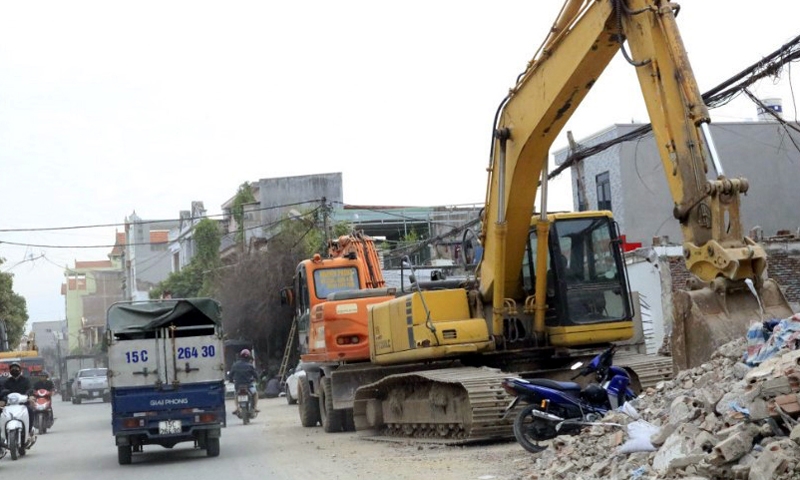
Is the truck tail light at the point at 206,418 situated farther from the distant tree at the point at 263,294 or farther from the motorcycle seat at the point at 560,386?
the distant tree at the point at 263,294

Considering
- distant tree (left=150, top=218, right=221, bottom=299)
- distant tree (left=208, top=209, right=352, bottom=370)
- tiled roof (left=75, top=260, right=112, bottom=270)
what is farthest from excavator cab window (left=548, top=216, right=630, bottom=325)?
tiled roof (left=75, top=260, right=112, bottom=270)

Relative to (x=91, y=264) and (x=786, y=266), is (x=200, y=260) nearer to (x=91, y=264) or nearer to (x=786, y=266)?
(x=786, y=266)

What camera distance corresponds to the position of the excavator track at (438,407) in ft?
46.7

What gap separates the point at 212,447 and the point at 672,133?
9.68 m

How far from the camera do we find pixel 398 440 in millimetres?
16828

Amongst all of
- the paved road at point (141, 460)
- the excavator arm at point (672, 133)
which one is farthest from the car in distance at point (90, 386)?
the excavator arm at point (672, 133)

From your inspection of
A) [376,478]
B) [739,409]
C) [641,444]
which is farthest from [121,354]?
[739,409]

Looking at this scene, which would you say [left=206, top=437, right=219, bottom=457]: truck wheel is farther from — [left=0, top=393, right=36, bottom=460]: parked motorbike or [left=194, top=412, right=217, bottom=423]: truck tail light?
[left=0, top=393, right=36, bottom=460]: parked motorbike

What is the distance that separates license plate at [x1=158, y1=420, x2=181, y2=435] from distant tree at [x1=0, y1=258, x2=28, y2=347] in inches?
1507

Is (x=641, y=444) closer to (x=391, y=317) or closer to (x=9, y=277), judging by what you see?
(x=391, y=317)

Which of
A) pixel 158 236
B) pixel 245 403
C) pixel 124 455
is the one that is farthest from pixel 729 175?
pixel 158 236

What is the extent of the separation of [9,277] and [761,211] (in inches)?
1444

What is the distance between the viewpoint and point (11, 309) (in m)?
55.8

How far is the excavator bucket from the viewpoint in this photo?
1051 centimetres
